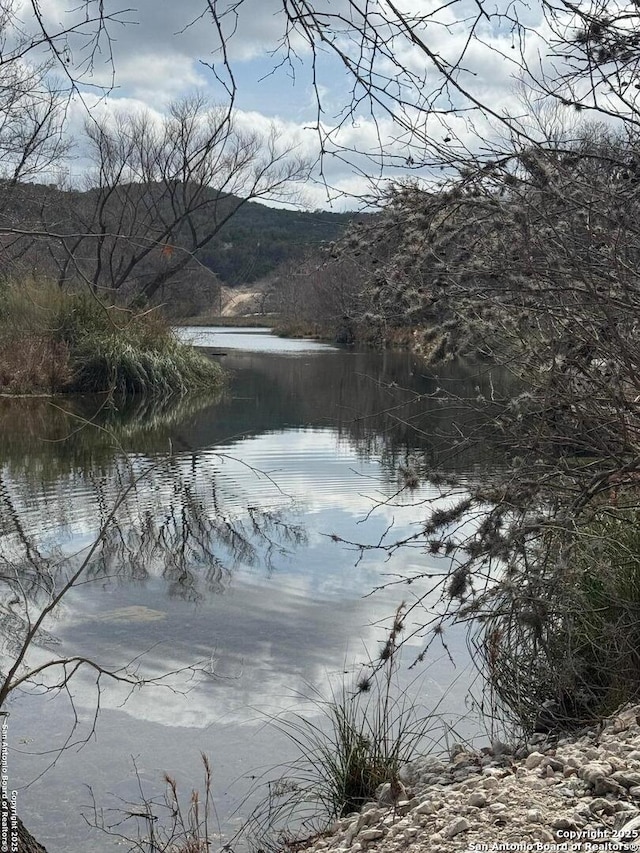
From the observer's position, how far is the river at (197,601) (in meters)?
4.92

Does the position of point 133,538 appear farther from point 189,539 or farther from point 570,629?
point 570,629

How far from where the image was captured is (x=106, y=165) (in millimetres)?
31297

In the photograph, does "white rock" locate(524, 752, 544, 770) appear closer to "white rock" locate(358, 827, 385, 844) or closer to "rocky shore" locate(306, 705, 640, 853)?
"rocky shore" locate(306, 705, 640, 853)

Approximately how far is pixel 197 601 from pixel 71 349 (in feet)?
50.2

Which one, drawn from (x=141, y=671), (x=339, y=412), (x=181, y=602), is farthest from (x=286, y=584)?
(x=339, y=412)

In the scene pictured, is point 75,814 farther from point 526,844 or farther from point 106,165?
point 106,165

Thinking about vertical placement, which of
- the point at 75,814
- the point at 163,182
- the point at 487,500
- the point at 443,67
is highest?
the point at 163,182

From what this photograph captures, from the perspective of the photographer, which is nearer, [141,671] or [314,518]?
[141,671]

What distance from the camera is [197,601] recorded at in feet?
24.9

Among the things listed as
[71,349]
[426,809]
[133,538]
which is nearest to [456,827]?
[426,809]

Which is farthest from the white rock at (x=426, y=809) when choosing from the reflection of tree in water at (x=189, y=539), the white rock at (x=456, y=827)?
the reflection of tree in water at (x=189, y=539)

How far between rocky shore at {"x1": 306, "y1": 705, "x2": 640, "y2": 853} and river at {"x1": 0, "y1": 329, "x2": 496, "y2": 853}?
73cm

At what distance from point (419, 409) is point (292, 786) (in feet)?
52.8

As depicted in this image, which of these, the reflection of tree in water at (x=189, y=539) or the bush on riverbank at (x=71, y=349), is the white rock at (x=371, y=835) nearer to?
the reflection of tree in water at (x=189, y=539)
